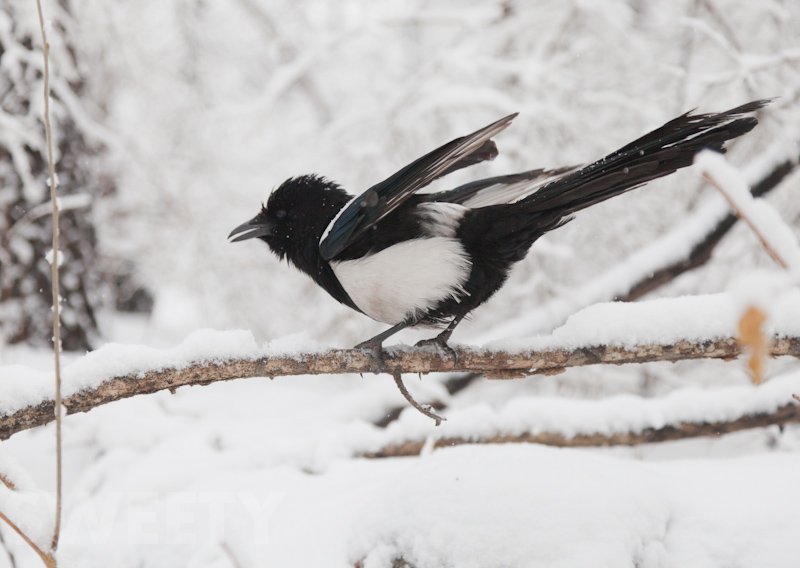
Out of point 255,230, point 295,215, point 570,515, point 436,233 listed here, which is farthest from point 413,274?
point 570,515

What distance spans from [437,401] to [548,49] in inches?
117

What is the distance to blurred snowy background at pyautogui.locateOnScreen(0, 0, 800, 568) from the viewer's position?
3141 millimetres

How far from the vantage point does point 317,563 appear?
1.74 metres

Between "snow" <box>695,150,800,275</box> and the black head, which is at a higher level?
the black head

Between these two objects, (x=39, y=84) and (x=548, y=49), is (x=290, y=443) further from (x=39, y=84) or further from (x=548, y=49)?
(x=548, y=49)

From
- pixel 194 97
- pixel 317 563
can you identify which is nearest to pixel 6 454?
pixel 317 563

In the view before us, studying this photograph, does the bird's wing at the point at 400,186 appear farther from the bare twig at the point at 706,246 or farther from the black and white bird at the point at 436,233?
the bare twig at the point at 706,246

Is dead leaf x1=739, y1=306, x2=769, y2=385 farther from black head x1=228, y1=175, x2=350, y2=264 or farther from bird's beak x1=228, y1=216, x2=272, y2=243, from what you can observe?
bird's beak x1=228, y1=216, x2=272, y2=243

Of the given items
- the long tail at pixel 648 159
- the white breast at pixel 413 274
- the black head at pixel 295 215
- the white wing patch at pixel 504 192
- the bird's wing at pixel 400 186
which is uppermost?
the black head at pixel 295 215

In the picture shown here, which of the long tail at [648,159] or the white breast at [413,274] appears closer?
the long tail at [648,159]

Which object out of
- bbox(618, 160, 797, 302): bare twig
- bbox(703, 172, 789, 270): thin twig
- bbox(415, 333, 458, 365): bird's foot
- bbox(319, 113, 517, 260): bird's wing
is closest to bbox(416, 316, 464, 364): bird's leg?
bbox(415, 333, 458, 365): bird's foot

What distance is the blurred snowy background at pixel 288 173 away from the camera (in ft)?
10.3

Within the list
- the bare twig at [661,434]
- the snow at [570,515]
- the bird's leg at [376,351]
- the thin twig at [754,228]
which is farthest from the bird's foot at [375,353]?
the thin twig at [754,228]

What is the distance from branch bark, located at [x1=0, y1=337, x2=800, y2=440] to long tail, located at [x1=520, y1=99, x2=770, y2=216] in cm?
49
